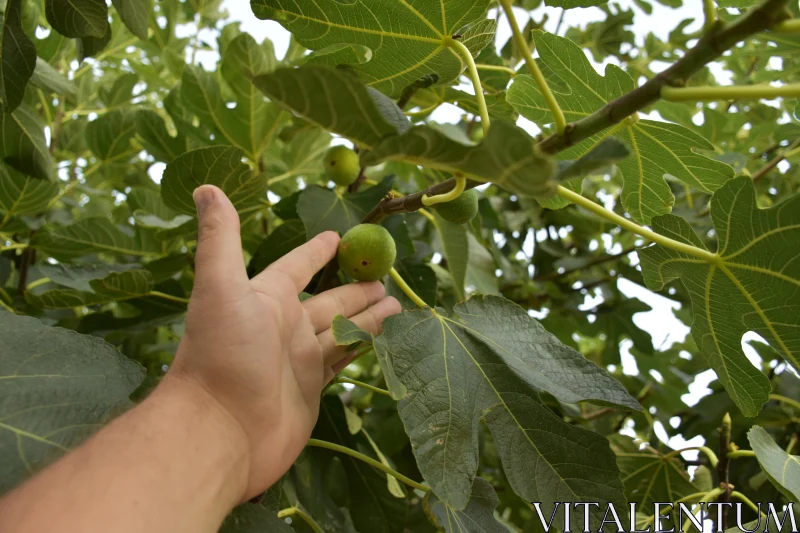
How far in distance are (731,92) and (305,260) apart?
2.51 ft

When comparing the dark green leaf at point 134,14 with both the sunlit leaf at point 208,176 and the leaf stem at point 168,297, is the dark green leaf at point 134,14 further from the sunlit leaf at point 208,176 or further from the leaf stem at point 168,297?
the leaf stem at point 168,297

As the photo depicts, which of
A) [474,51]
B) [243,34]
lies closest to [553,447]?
[474,51]

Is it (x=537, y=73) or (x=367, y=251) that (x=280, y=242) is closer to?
(x=367, y=251)

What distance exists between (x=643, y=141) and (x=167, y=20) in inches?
73.8

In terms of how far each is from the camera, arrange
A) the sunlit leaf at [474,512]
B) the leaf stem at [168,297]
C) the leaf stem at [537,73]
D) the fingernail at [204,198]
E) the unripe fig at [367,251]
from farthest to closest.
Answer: the leaf stem at [168,297]
the unripe fig at [367,251]
the sunlit leaf at [474,512]
the fingernail at [204,198]
the leaf stem at [537,73]

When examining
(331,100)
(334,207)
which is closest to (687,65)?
(331,100)

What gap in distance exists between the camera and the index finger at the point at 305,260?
1.13 meters

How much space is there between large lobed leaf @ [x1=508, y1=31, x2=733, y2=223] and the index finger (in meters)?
0.52

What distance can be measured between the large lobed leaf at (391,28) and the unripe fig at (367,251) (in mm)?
342

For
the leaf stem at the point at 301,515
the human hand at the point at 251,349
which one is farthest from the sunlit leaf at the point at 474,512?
the leaf stem at the point at 301,515

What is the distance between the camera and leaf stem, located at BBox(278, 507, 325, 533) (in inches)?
53.4

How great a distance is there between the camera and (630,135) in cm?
125

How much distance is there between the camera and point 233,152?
4.17 feet

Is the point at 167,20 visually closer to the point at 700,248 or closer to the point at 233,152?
the point at 233,152
